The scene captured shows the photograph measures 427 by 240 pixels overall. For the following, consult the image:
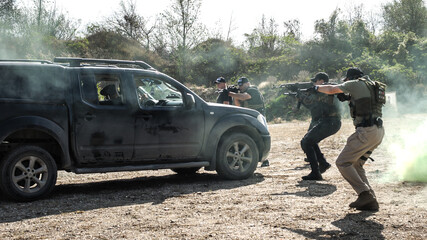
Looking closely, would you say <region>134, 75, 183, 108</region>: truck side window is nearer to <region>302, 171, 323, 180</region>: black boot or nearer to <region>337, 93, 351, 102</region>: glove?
<region>302, 171, 323, 180</region>: black boot

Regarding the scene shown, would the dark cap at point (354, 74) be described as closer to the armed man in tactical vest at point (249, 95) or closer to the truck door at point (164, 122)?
the truck door at point (164, 122)

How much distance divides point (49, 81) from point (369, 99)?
4.33 metres

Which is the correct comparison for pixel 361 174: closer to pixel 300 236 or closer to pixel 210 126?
pixel 300 236

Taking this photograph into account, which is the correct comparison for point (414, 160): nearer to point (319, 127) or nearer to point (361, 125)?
point (319, 127)

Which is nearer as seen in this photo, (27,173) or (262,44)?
(27,173)

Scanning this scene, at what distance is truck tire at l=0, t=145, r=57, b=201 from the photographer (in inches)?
242

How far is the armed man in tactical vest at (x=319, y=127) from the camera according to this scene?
26.5ft

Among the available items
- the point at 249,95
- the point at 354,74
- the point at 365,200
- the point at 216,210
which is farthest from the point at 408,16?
the point at 216,210

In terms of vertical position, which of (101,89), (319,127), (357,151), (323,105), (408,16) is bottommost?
(357,151)

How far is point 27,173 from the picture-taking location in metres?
6.31

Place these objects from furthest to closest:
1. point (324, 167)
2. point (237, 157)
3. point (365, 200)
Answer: point (324, 167) < point (237, 157) < point (365, 200)

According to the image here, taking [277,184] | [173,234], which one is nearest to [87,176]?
[277,184]

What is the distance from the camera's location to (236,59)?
115 feet

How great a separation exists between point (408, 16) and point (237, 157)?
36630mm
